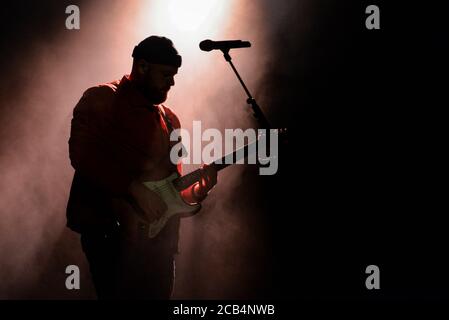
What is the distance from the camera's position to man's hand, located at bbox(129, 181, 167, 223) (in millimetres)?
2379

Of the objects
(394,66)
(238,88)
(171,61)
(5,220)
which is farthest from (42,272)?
(394,66)

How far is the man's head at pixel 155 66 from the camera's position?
8.04ft

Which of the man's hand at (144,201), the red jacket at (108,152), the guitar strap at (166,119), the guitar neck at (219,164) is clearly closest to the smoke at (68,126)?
the guitar neck at (219,164)

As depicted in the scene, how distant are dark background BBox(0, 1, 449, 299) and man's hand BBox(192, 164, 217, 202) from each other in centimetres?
107

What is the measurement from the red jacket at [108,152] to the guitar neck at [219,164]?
0.36ft

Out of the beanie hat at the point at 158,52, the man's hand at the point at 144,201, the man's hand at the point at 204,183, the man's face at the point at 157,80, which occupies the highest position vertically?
the beanie hat at the point at 158,52

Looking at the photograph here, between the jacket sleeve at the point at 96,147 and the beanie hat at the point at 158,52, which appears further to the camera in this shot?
the beanie hat at the point at 158,52

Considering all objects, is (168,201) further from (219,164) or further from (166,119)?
(166,119)

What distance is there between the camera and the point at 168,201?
8.18 ft

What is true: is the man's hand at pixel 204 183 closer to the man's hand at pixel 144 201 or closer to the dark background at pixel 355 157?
the man's hand at pixel 144 201

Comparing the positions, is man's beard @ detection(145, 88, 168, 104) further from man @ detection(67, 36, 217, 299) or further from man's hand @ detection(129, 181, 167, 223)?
man's hand @ detection(129, 181, 167, 223)

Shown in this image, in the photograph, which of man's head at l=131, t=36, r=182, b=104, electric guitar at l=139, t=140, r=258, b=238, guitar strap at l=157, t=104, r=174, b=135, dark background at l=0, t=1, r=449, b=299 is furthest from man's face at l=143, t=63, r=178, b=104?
dark background at l=0, t=1, r=449, b=299

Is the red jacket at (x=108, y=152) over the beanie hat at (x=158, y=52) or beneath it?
beneath

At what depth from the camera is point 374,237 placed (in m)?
3.58
